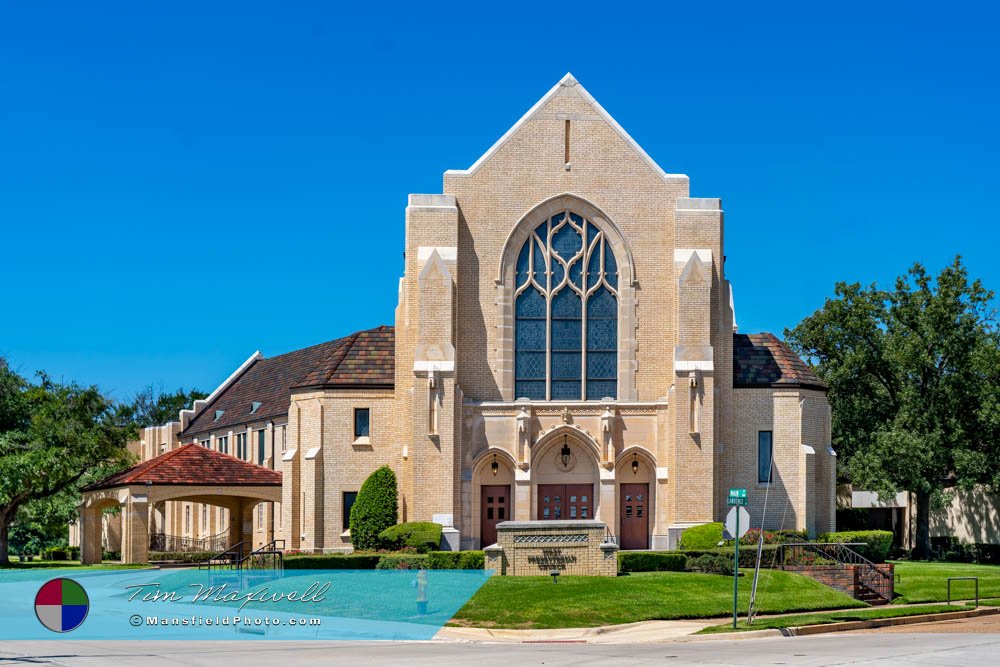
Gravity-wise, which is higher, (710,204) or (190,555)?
(710,204)

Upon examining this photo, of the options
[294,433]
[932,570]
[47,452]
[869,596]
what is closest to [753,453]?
[932,570]

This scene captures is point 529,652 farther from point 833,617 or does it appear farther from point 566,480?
point 566,480

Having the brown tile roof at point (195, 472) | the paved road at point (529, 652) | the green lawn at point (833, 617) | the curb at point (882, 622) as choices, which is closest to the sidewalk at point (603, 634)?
the curb at point (882, 622)

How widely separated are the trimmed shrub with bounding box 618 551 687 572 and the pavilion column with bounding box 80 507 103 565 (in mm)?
22596

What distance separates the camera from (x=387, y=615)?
107ft

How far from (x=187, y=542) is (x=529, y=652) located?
45.0m

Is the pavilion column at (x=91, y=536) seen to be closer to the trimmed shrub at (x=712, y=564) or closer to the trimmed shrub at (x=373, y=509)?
the trimmed shrub at (x=373, y=509)

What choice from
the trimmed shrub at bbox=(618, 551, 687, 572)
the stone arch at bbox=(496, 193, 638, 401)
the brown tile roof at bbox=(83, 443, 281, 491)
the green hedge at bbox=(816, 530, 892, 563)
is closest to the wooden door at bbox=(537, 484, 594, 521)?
the stone arch at bbox=(496, 193, 638, 401)

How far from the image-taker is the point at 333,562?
4238 centimetres

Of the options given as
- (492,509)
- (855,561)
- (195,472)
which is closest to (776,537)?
(855,561)

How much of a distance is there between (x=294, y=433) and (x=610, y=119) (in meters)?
16.5

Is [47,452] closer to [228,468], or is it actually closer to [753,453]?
[228,468]

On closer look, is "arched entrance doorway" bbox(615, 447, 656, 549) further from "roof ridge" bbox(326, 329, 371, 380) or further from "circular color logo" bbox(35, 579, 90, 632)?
"circular color logo" bbox(35, 579, 90, 632)

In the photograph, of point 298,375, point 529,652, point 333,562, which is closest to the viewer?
point 529,652
